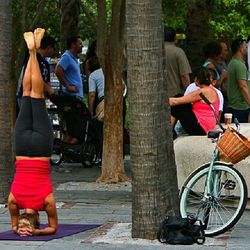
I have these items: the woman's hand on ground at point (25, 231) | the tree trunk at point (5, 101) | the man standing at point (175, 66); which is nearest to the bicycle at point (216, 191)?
the woman's hand on ground at point (25, 231)

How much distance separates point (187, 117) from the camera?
11000 millimetres

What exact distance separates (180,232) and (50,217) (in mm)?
1328

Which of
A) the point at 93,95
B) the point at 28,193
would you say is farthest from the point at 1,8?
the point at 93,95

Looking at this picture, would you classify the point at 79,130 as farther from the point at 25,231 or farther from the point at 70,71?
the point at 25,231

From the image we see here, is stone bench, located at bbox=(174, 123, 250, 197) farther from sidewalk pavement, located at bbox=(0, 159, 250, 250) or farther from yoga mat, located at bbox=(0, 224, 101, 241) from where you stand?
yoga mat, located at bbox=(0, 224, 101, 241)

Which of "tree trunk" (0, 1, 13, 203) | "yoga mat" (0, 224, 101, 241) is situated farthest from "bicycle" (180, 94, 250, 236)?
"tree trunk" (0, 1, 13, 203)

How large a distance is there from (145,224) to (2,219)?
86.9 inches

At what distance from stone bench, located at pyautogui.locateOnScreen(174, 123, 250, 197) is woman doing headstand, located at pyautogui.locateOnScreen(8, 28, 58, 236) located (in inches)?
92.0

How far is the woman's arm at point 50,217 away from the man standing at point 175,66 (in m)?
5.07

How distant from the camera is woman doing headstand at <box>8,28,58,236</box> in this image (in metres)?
8.68

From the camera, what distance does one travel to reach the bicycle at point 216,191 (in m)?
8.77

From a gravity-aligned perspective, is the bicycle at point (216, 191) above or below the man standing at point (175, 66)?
below

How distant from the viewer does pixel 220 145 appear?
9008mm

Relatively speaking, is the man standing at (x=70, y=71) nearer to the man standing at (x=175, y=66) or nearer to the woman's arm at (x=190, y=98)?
the man standing at (x=175, y=66)
